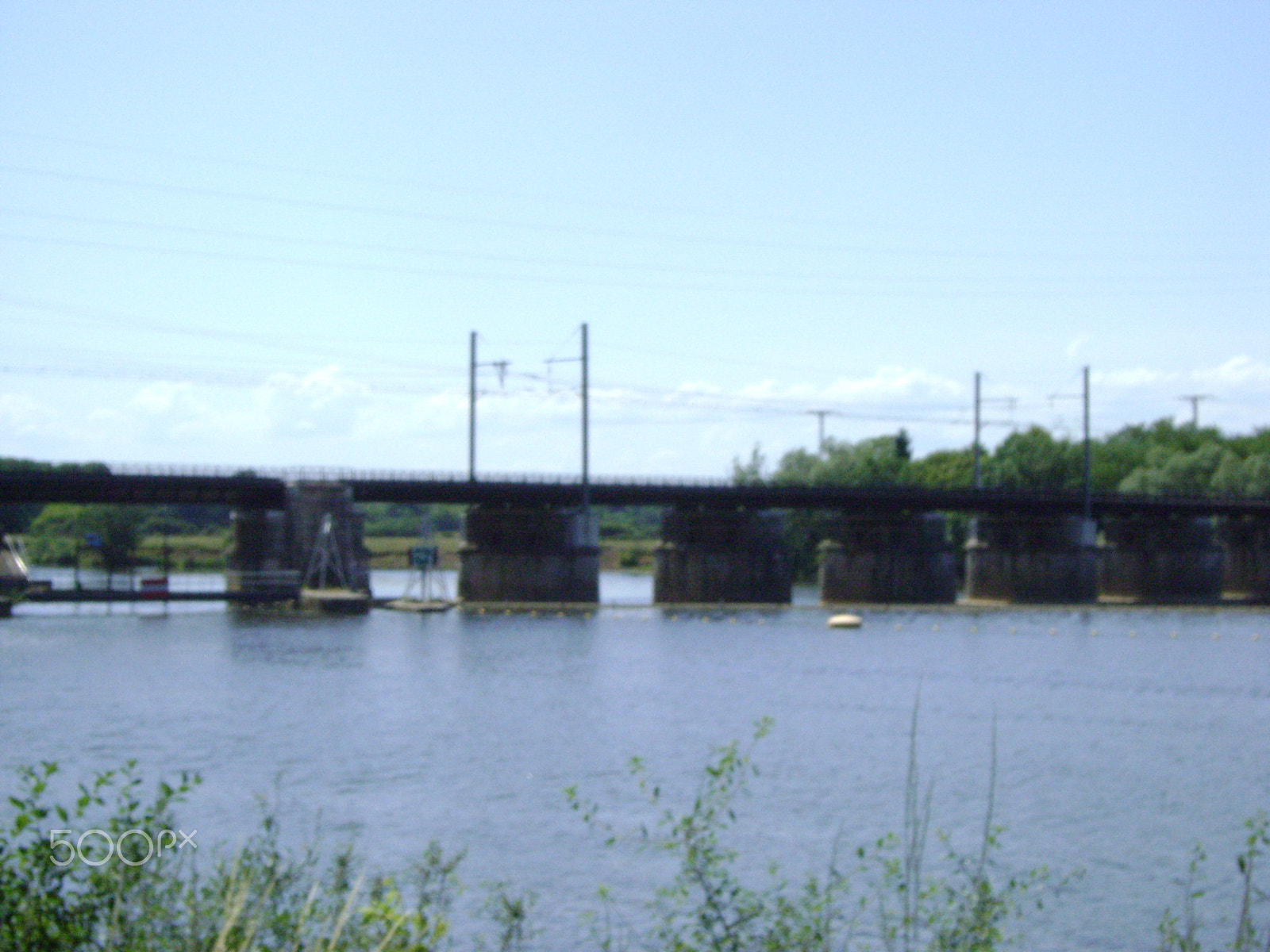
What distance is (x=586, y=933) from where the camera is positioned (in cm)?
2716

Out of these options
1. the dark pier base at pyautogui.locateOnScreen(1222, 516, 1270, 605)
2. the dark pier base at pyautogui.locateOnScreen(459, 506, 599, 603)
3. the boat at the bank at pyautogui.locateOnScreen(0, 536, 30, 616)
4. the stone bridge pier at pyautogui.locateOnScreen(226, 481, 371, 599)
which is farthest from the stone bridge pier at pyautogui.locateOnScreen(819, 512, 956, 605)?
the boat at the bank at pyautogui.locateOnScreen(0, 536, 30, 616)

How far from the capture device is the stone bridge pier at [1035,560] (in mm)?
151375

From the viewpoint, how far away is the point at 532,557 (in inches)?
5138

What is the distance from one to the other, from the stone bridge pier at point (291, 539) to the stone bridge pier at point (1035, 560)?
64.9 m

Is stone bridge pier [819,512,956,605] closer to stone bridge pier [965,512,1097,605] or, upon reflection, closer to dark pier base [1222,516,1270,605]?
stone bridge pier [965,512,1097,605]

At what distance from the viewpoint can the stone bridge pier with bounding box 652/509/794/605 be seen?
13988cm

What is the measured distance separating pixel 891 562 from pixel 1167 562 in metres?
33.1

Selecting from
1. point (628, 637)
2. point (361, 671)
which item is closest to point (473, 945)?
point (361, 671)

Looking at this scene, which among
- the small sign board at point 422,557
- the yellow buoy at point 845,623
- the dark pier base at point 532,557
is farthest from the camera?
the dark pier base at point 532,557

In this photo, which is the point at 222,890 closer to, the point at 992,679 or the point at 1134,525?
the point at 992,679

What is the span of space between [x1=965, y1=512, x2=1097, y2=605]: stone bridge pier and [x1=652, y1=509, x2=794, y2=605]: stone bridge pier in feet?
82.7

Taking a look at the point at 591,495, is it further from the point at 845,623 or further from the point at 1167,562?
the point at 1167,562
